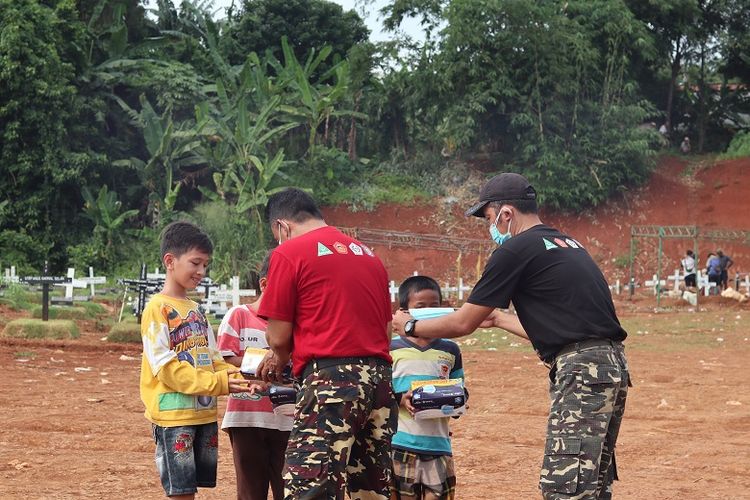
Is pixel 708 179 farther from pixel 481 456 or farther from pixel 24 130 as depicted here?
pixel 481 456

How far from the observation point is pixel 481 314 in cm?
497

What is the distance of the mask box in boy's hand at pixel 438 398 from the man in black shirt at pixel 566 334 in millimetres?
347

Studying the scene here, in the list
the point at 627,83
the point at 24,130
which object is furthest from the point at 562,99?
the point at 24,130

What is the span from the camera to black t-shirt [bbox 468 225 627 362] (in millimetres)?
4801

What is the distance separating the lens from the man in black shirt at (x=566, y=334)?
471 cm

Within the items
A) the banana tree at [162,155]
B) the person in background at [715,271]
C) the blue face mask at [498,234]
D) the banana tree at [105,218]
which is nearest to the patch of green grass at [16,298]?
the banana tree at [105,218]

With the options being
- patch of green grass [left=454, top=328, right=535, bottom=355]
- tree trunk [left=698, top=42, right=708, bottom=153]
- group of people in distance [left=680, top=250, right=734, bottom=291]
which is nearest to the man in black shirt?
patch of green grass [left=454, top=328, right=535, bottom=355]

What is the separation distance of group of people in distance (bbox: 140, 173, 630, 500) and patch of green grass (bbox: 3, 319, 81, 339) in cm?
1255

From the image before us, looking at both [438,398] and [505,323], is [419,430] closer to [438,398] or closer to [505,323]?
[438,398]

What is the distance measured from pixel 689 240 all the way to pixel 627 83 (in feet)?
19.5

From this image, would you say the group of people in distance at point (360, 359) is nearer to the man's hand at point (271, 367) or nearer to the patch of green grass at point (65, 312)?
the man's hand at point (271, 367)

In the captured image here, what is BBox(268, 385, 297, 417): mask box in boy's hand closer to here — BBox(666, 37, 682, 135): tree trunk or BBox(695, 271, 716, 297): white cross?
BBox(695, 271, 716, 297): white cross

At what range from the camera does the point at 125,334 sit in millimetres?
17703

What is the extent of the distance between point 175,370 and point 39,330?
43.2ft
